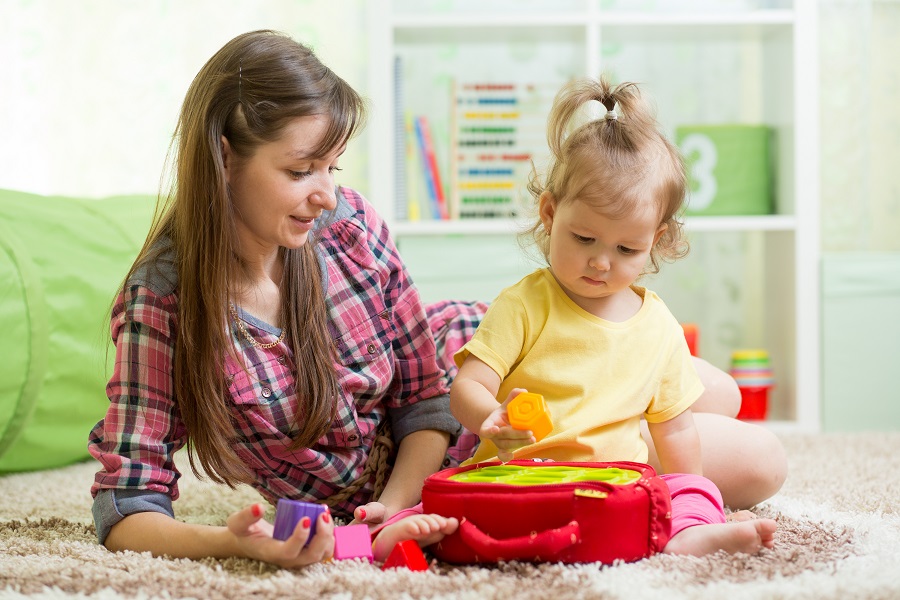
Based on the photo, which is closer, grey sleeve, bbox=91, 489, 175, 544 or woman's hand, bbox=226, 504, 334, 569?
woman's hand, bbox=226, 504, 334, 569

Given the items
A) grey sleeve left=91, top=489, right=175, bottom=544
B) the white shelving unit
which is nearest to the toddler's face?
grey sleeve left=91, top=489, right=175, bottom=544

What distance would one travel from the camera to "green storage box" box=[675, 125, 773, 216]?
225 cm

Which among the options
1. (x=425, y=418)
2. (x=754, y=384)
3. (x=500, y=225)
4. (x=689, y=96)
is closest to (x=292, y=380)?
(x=425, y=418)

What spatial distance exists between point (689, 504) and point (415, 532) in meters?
0.28

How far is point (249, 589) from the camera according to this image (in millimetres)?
805

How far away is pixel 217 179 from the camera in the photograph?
3.20 feet

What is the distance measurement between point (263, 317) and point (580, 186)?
372 millimetres

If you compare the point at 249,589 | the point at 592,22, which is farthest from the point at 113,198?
the point at 249,589

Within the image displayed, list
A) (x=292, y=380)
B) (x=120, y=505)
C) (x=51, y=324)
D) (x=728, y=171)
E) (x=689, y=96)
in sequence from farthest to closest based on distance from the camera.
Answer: (x=689, y=96) < (x=728, y=171) < (x=51, y=324) < (x=292, y=380) < (x=120, y=505)

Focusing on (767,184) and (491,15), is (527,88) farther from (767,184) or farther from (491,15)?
(767,184)

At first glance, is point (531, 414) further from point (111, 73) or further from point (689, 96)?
point (111, 73)

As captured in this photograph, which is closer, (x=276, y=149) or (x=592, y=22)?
(x=276, y=149)

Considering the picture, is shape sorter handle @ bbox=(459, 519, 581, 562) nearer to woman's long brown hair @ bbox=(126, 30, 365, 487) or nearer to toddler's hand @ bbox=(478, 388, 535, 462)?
toddler's hand @ bbox=(478, 388, 535, 462)

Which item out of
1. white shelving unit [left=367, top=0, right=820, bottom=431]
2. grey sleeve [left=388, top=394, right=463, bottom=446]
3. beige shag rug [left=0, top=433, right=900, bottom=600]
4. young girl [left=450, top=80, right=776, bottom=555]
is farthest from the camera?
white shelving unit [left=367, top=0, right=820, bottom=431]
